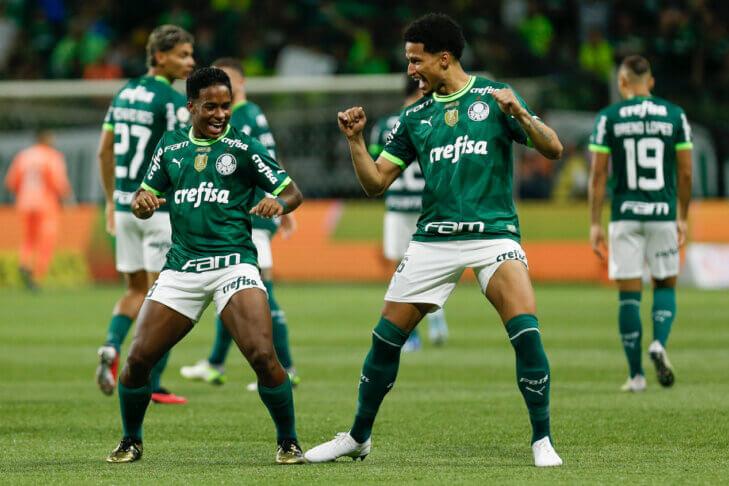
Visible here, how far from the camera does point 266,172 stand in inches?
288

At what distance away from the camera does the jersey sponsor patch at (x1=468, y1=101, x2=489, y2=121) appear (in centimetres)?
717

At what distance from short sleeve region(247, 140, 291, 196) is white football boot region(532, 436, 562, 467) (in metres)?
1.83

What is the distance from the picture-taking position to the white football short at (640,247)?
1065 cm

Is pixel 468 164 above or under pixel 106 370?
above

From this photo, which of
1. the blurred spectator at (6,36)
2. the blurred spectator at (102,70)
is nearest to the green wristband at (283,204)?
the blurred spectator at (102,70)

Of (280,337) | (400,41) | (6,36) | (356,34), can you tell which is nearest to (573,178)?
(400,41)

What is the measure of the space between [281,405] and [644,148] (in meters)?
4.52

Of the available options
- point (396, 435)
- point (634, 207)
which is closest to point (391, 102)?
point (634, 207)

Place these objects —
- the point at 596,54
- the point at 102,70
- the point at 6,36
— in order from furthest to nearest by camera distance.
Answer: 1. the point at 6,36
2. the point at 102,70
3. the point at 596,54

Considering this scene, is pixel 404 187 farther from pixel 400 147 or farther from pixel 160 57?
pixel 400 147

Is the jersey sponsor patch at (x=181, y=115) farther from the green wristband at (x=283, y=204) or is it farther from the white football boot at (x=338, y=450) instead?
the white football boot at (x=338, y=450)

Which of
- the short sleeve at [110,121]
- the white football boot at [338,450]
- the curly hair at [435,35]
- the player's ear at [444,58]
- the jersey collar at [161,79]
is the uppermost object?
the curly hair at [435,35]

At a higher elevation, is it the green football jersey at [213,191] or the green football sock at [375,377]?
the green football jersey at [213,191]

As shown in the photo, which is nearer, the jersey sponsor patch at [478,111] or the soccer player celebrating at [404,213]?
the jersey sponsor patch at [478,111]
